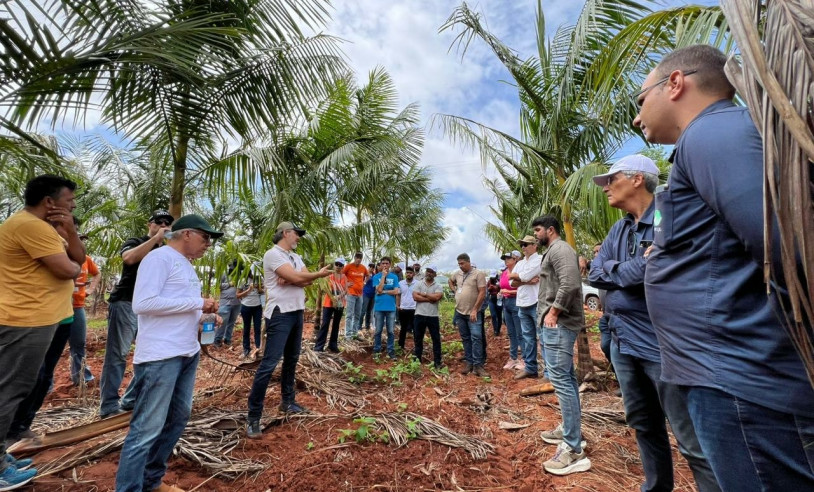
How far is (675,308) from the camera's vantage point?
115 cm

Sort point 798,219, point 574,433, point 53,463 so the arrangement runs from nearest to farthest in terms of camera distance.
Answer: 1. point 798,219
2. point 53,463
3. point 574,433

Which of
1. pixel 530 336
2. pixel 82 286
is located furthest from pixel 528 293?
pixel 82 286

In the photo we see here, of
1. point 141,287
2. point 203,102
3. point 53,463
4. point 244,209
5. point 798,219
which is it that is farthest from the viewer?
point 244,209

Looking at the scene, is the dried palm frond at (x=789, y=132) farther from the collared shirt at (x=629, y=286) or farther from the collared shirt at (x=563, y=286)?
the collared shirt at (x=563, y=286)

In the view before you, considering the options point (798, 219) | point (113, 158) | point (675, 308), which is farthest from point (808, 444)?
point (113, 158)

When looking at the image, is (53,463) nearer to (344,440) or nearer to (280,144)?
(344,440)

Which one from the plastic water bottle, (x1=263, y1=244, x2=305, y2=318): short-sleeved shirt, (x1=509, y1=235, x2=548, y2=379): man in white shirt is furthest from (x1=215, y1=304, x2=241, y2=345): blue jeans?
(x1=509, y1=235, x2=548, y2=379): man in white shirt

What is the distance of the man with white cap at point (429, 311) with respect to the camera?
21.6 ft

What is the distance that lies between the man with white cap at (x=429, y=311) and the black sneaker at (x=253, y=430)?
3.57 metres

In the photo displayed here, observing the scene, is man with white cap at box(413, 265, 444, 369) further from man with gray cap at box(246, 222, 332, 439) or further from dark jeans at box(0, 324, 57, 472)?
dark jeans at box(0, 324, 57, 472)

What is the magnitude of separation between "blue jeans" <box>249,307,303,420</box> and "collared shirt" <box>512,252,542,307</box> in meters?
3.25

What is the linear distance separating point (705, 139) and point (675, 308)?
50 cm

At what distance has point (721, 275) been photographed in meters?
1.03

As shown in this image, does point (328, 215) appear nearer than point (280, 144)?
No
